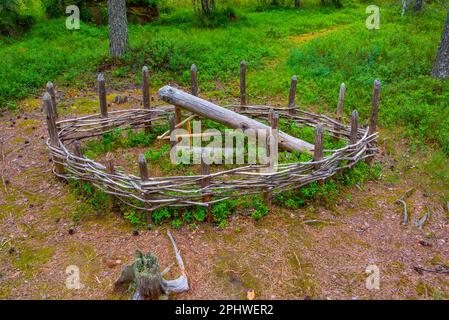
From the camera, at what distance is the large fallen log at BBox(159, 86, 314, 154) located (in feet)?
21.8

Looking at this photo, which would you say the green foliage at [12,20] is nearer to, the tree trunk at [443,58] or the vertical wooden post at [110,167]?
the vertical wooden post at [110,167]

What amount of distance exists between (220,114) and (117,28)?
212 inches

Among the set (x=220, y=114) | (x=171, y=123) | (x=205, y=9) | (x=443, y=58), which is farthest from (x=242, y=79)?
(x=205, y=9)

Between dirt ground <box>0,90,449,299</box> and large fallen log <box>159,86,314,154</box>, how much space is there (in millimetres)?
1247

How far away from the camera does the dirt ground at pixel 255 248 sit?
4426mm

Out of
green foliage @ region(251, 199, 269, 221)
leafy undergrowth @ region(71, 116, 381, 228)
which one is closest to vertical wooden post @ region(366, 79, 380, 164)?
leafy undergrowth @ region(71, 116, 381, 228)

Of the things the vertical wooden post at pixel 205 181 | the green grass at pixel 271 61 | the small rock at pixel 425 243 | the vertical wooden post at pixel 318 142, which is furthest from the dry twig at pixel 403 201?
the vertical wooden post at pixel 205 181

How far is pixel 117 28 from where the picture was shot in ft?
34.4

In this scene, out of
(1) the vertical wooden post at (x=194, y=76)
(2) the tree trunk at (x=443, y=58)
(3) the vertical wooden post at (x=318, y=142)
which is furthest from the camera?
(2) the tree trunk at (x=443, y=58)

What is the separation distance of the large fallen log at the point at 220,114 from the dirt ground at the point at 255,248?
1.25 m

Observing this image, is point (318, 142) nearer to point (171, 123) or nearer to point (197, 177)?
point (197, 177)

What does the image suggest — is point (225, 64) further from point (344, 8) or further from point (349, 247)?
point (344, 8)
